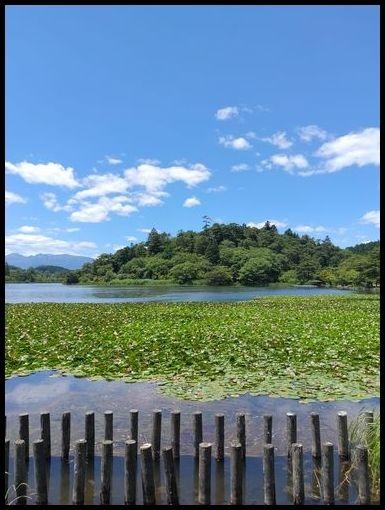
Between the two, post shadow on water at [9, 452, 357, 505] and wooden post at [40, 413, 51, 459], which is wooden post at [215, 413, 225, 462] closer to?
post shadow on water at [9, 452, 357, 505]

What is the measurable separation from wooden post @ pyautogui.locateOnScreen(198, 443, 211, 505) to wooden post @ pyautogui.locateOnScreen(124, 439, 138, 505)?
0.88 m

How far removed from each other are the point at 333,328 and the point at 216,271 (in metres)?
82.7

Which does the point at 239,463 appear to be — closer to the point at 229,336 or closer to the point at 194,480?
the point at 194,480

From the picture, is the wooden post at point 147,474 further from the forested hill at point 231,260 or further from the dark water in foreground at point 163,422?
the forested hill at point 231,260

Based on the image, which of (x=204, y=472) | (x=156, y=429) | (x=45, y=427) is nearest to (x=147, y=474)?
(x=204, y=472)

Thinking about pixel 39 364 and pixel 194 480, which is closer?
pixel 194 480

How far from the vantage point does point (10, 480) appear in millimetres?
6742

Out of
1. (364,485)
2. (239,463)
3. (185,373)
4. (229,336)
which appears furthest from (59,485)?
(229,336)

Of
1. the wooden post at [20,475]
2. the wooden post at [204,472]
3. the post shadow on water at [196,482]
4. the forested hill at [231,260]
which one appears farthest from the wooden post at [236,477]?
the forested hill at [231,260]

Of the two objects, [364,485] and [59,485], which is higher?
[364,485]

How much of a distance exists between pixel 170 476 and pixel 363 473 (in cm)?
254

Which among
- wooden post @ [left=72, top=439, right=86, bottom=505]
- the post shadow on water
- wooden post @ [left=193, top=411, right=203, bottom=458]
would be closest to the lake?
the post shadow on water

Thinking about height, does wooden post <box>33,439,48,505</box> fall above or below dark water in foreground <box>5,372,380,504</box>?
above

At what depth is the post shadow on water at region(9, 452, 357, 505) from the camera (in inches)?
252
